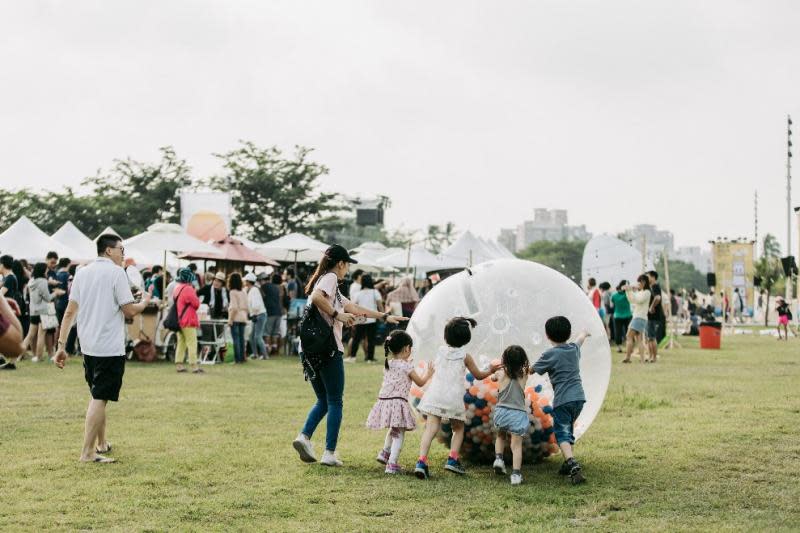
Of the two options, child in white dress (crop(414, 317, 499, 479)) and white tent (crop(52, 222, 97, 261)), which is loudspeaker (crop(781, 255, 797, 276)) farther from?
child in white dress (crop(414, 317, 499, 479))

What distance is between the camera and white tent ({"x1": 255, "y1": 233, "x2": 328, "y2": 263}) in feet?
90.2

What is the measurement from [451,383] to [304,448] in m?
1.38

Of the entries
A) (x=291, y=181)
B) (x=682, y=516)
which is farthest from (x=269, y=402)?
(x=291, y=181)

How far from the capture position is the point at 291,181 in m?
55.3

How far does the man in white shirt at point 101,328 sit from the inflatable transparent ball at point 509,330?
8.23ft

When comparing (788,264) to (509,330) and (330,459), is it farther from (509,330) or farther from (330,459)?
(330,459)

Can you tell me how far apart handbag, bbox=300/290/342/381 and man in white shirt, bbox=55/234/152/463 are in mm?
1407

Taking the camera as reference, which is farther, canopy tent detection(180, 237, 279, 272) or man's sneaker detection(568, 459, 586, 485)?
canopy tent detection(180, 237, 279, 272)

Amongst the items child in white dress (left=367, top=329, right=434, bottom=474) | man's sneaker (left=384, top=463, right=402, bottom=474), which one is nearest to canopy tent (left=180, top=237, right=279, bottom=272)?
child in white dress (left=367, top=329, right=434, bottom=474)

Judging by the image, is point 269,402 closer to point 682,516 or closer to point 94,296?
point 94,296

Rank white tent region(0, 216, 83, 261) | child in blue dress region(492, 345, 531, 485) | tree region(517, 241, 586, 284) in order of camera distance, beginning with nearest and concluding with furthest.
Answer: child in blue dress region(492, 345, 531, 485)
white tent region(0, 216, 83, 261)
tree region(517, 241, 586, 284)

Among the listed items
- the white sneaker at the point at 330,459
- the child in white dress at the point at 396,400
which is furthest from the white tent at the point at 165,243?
the child in white dress at the point at 396,400

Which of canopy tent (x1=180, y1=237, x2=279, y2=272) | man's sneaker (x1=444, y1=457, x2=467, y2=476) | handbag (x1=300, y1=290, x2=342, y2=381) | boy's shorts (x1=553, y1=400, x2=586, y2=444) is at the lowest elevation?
man's sneaker (x1=444, y1=457, x2=467, y2=476)

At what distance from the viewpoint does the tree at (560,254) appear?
358 ft
